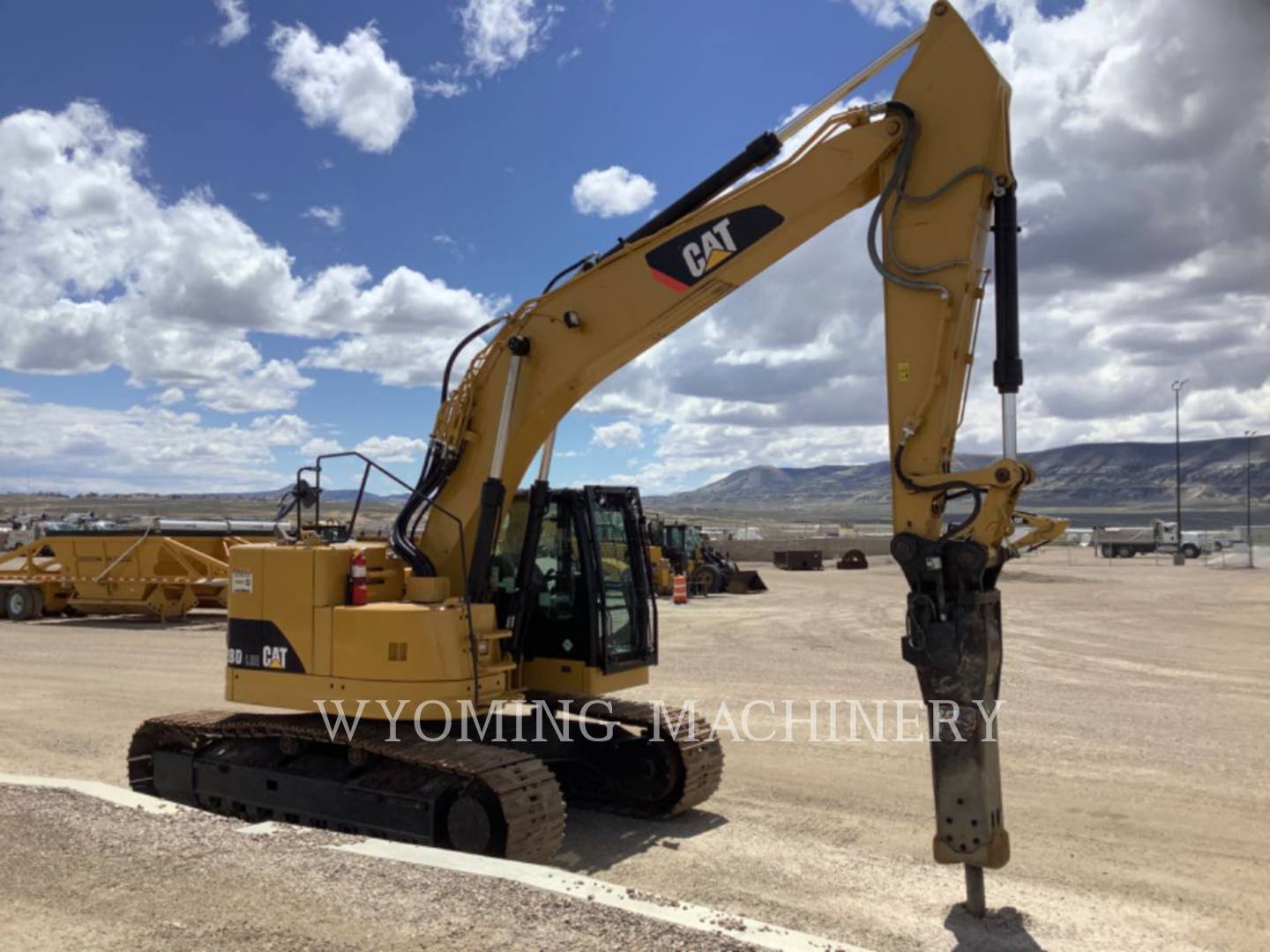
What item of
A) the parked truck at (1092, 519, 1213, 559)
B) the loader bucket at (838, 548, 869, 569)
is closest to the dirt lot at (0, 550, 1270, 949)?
the loader bucket at (838, 548, 869, 569)

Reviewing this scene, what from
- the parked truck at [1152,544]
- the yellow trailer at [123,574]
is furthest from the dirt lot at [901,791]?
the parked truck at [1152,544]

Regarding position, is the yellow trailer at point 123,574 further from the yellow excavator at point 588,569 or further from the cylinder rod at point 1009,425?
the cylinder rod at point 1009,425

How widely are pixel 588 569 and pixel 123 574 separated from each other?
19.2 meters

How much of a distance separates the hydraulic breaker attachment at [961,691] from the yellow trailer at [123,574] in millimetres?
19984

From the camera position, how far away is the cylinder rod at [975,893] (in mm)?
6082

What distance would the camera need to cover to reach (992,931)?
6027mm

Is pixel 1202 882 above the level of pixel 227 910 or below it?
below

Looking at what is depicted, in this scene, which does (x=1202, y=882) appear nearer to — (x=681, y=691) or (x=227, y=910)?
(x=227, y=910)

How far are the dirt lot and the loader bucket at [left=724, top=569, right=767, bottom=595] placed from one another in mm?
12505

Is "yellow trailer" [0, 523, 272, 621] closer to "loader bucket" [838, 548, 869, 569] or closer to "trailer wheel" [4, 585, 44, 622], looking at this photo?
"trailer wheel" [4, 585, 44, 622]

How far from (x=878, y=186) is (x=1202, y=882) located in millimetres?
4874

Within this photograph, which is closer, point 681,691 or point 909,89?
point 909,89

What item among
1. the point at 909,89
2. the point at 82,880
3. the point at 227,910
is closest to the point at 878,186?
the point at 909,89

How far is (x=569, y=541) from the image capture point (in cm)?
820
